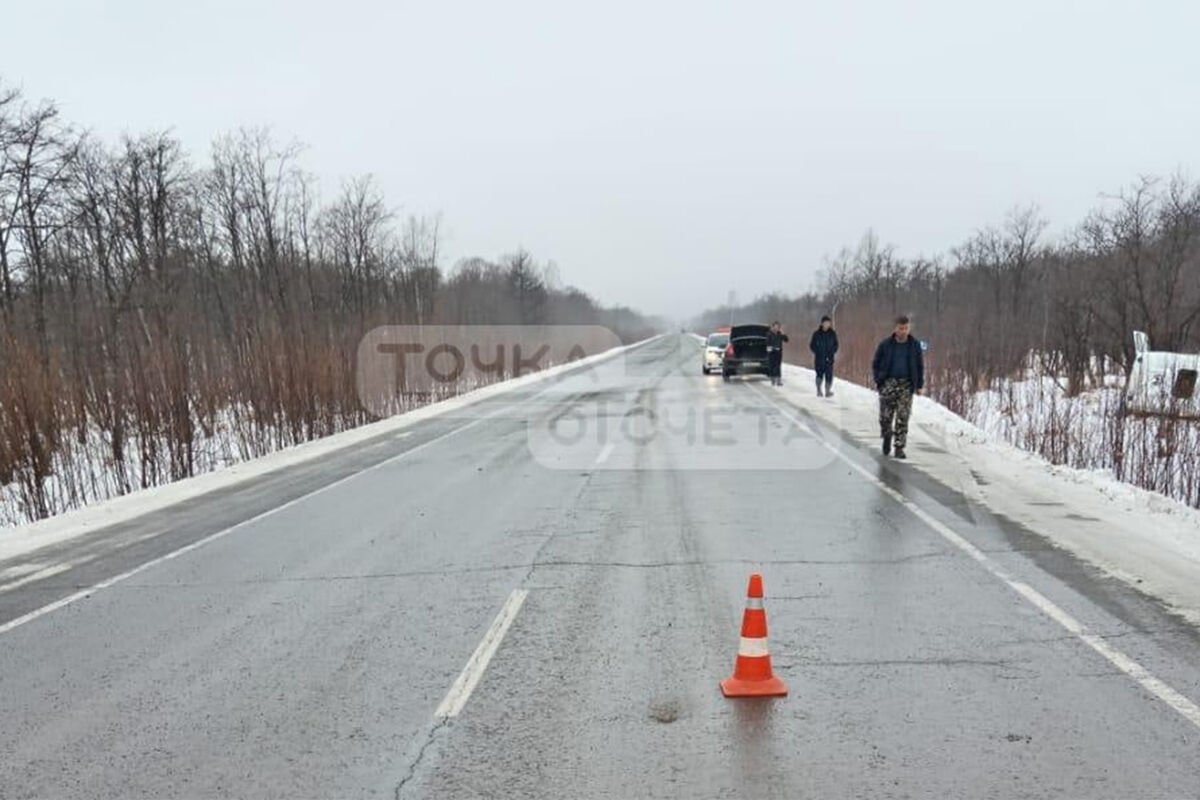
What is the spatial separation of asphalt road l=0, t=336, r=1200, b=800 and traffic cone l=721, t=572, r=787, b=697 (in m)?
0.08

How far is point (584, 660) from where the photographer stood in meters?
4.59

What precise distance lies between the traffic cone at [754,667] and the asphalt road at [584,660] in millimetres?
80

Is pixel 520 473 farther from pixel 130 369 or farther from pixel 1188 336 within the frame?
pixel 1188 336

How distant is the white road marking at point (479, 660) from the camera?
159 inches

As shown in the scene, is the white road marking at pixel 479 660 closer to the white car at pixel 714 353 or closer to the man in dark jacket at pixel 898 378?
the man in dark jacket at pixel 898 378

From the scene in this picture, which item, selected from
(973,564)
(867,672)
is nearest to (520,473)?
(973,564)

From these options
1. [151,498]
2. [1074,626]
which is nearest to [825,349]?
[151,498]

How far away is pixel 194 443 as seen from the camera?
1638cm

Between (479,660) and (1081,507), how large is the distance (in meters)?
7.13

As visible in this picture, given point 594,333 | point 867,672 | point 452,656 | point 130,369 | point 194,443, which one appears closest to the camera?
point 867,672

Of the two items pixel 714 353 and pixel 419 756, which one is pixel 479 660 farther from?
pixel 714 353

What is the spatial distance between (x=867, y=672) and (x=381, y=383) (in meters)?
20.3

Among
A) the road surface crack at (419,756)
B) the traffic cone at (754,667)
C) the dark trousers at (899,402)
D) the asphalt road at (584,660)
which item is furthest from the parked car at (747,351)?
the road surface crack at (419,756)

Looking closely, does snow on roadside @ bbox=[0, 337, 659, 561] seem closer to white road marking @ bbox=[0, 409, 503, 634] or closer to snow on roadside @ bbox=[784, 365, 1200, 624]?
white road marking @ bbox=[0, 409, 503, 634]
